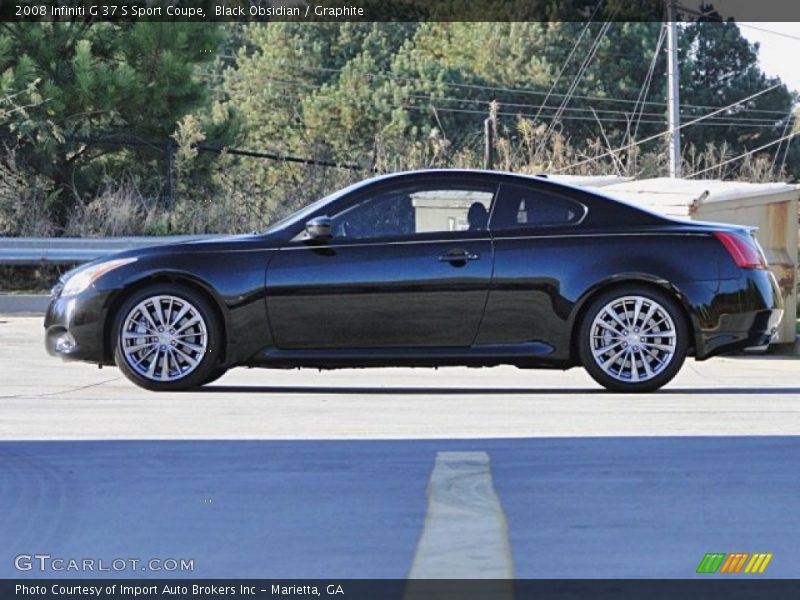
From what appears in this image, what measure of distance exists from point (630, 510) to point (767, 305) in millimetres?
4649

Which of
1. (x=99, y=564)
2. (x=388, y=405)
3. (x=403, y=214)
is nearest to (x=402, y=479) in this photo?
(x=99, y=564)

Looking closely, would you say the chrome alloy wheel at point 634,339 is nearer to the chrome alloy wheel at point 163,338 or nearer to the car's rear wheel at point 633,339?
the car's rear wheel at point 633,339

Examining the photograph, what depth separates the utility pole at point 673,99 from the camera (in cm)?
2934

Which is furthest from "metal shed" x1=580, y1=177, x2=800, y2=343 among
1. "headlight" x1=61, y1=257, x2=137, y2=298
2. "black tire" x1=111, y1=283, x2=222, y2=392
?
"headlight" x1=61, y1=257, x2=137, y2=298

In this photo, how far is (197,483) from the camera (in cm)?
729

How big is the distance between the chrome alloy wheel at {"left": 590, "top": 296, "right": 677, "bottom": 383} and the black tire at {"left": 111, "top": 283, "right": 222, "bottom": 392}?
7.74ft

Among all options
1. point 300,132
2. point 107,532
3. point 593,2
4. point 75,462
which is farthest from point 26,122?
point 593,2

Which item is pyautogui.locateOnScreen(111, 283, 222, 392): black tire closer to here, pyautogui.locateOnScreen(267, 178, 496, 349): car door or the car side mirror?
pyautogui.locateOnScreen(267, 178, 496, 349): car door

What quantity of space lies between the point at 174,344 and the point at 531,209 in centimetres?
238

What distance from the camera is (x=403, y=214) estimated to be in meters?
10.9

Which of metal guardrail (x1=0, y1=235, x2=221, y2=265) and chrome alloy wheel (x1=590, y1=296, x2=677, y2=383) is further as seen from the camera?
metal guardrail (x1=0, y1=235, x2=221, y2=265)

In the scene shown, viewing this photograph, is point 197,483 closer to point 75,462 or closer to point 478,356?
point 75,462

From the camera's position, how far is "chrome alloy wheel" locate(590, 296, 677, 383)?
35.3 ft
